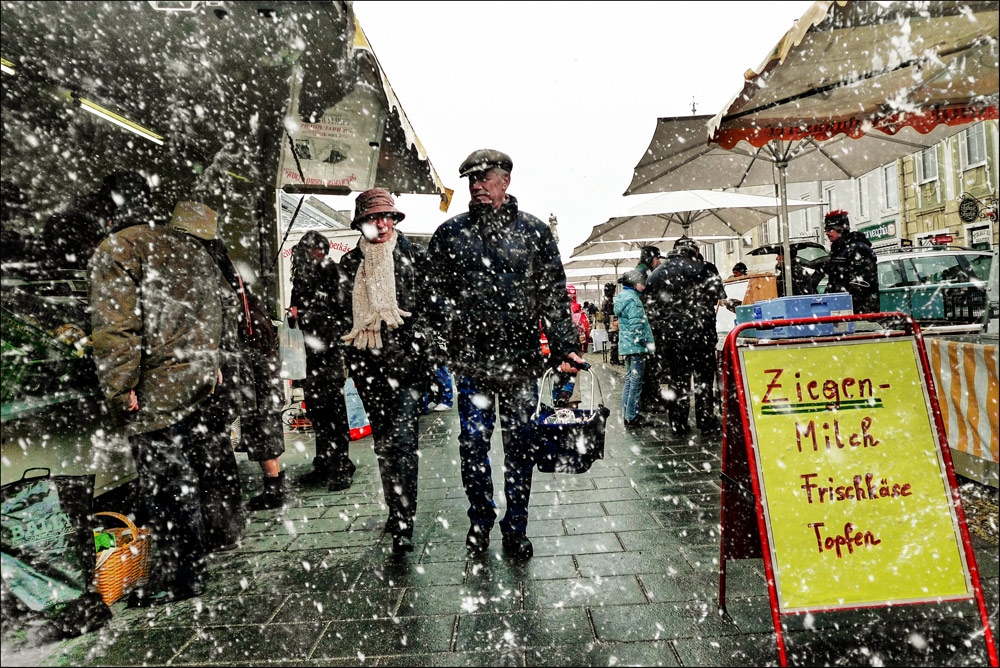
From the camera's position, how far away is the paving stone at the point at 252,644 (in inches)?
99.9

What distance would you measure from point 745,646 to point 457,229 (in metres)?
2.53

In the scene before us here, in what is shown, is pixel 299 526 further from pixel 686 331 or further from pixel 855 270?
pixel 855 270

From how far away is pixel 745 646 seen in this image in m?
2.44

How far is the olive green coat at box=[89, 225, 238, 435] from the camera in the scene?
295 centimetres

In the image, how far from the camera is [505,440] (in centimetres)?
360

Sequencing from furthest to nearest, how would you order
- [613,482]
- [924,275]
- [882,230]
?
[882,230] < [924,275] < [613,482]

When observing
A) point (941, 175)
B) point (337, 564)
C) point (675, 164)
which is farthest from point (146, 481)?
point (941, 175)

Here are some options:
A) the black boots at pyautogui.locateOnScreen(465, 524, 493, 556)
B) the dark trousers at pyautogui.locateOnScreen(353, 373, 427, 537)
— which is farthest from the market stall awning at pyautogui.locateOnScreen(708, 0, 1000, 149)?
the black boots at pyautogui.locateOnScreen(465, 524, 493, 556)

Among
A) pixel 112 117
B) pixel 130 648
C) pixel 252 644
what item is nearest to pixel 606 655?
pixel 252 644

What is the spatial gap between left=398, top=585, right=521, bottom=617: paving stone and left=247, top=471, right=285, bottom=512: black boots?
6.76 ft

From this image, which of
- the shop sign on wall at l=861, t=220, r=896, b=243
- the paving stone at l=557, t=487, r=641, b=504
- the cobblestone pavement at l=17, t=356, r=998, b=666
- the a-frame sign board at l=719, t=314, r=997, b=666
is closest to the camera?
the a-frame sign board at l=719, t=314, r=997, b=666

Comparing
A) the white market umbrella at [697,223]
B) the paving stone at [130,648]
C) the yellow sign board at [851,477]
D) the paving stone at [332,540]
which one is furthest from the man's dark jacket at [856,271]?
the paving stone at [130,648]

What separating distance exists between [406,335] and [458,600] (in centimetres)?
164

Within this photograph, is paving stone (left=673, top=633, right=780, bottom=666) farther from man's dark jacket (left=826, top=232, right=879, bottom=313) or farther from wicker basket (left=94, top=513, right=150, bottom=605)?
man's dark jacket (left=826, top=232, right=879, bottom=313)
